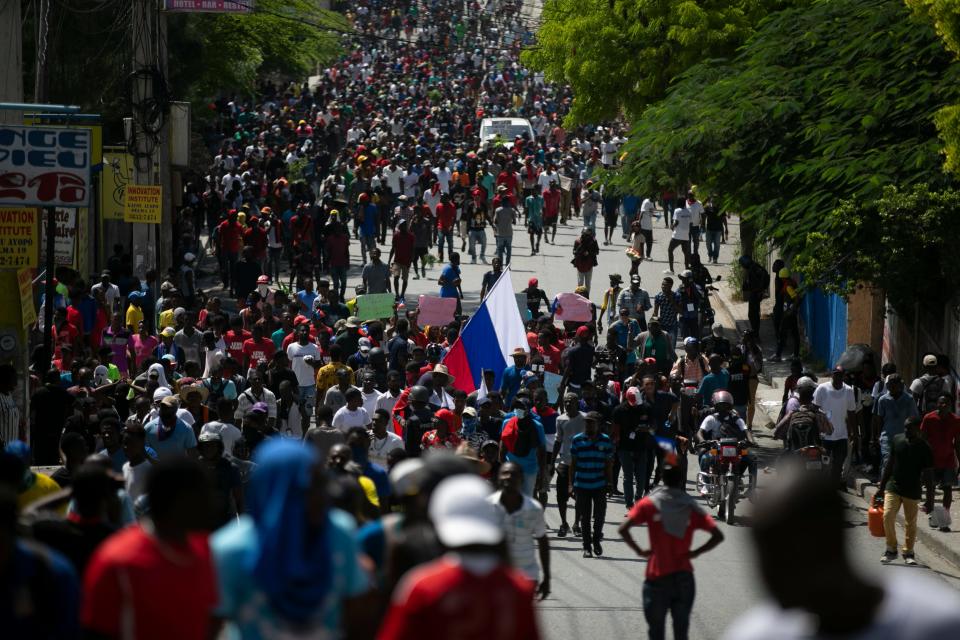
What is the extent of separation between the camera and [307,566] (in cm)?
498

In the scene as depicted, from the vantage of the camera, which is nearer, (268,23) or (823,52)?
(823,52)

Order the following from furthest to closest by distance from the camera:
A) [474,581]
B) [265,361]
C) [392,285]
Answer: [392,285] → [265,361] → [474,581]

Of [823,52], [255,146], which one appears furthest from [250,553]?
[255,146]

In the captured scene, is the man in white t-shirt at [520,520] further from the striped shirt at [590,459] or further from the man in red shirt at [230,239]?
the man in red shirt at [230,239]

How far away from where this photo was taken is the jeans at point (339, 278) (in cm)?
2691

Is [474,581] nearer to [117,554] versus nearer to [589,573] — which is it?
[117,554]

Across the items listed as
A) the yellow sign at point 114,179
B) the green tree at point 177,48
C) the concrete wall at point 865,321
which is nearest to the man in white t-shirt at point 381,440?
the concrete wall at point 865,321

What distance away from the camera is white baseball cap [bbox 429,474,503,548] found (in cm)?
476

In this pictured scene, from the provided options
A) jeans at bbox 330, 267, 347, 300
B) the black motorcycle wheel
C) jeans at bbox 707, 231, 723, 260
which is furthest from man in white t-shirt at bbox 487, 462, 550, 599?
jeans at bbox 707, 231, 723, 260

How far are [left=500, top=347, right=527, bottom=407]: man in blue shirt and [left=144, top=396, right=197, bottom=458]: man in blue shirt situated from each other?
15.3ft

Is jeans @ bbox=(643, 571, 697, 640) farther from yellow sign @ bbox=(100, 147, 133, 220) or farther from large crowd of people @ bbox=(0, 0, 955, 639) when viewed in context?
yellow sign @ bbox=(100, 147, 133, 220)

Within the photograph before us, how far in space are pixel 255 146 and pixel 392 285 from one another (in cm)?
1396

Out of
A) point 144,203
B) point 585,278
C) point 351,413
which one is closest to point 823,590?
point 351,413

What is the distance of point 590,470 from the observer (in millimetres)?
13875
